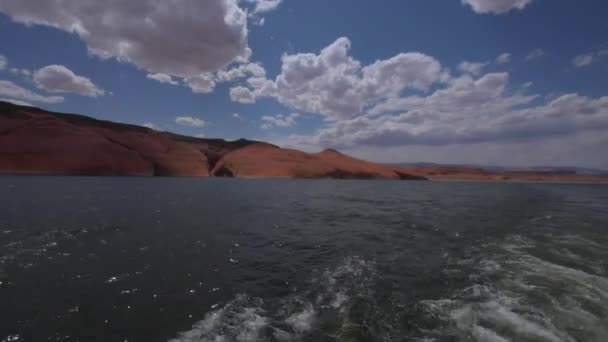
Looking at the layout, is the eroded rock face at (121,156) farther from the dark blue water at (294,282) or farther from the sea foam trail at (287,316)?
the sea foam trail at (287,316)

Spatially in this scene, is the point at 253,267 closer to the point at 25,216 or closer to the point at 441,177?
the point at 25,216

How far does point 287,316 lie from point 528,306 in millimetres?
3699

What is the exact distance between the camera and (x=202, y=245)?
7.58 m

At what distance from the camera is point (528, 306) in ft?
14.3

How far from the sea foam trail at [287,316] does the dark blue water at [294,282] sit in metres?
0.02

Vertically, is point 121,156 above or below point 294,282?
above

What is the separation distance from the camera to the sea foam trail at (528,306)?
142 inches

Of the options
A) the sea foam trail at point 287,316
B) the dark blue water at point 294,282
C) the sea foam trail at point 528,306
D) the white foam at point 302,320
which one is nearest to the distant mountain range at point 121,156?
the dark blue water at point 294,282

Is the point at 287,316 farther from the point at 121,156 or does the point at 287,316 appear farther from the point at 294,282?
the point at 121,156

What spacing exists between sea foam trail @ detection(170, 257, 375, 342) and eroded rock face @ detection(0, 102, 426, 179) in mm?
48445

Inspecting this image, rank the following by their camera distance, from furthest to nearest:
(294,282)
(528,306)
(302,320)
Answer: (294,282), (528,306), (302,320)

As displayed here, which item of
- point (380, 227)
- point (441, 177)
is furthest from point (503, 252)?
point (441, 177)

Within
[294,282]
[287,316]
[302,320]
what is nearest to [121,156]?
[294,282]

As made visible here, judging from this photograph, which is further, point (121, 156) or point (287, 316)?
point (121, 156)
